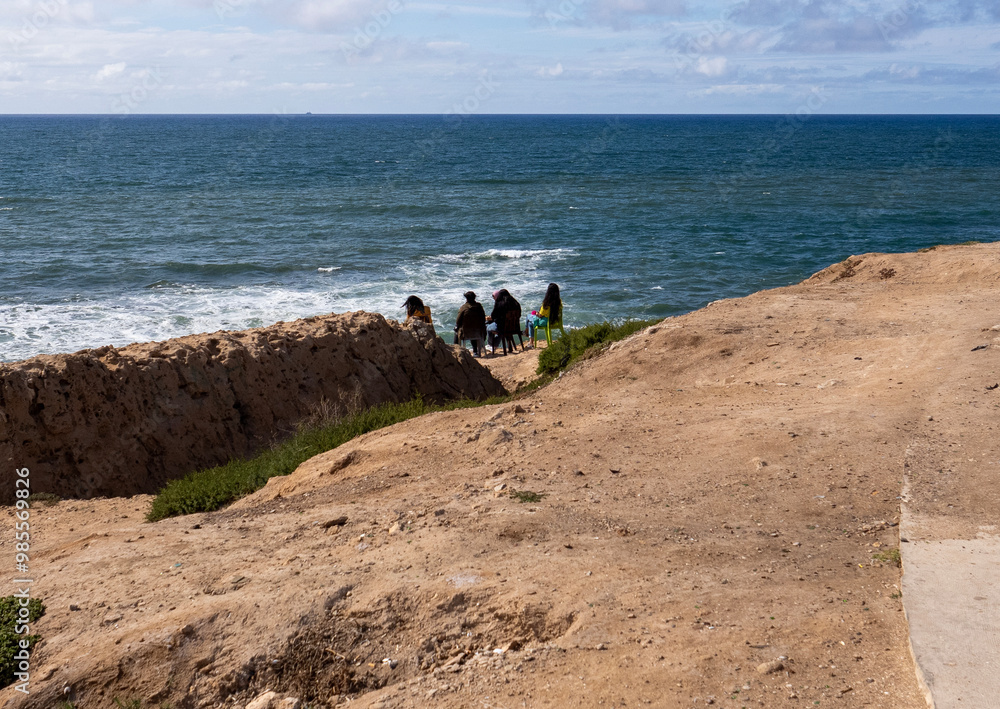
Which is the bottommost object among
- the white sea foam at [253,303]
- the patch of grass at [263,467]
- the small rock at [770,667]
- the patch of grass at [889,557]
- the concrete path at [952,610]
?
the white sea foam at [253,303]

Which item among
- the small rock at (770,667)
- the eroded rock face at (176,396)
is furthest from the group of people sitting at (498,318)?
the small rock at (770,667)

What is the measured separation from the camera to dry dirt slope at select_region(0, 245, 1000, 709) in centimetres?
482

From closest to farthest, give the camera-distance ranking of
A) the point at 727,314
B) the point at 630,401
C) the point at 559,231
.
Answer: the point at 630,401, the point at 727,314, the point at 559,231

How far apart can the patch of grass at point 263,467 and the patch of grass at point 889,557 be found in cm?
561

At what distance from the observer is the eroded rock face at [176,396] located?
362 inches

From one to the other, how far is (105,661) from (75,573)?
4.18 feet

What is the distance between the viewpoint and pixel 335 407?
10.5m

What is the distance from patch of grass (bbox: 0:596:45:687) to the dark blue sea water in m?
14.8

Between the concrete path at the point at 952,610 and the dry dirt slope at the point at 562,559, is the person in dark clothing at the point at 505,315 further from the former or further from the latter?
the concrete path at the point at 952,610

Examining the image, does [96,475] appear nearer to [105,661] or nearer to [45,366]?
[45,366]

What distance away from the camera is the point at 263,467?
8945mm

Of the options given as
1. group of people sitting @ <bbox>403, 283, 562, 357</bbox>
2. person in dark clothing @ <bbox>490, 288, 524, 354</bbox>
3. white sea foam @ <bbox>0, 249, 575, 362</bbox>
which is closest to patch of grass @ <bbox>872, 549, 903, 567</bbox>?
group of people sitting @ <bbox>403, 283, 562, 357</bbox>

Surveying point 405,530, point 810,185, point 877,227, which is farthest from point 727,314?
point 810,185

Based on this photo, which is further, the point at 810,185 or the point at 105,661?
the point at 810,185
